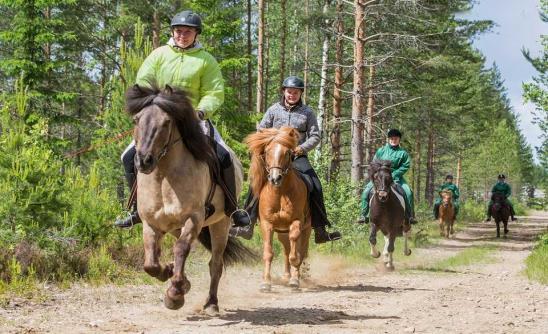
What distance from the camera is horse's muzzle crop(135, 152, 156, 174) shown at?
628cm

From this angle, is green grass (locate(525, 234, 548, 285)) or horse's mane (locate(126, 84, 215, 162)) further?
green grass (locate(525, 234, 548, 285))

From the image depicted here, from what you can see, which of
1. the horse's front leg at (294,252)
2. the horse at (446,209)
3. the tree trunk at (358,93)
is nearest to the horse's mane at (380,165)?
the horse's front leg at (294,252)

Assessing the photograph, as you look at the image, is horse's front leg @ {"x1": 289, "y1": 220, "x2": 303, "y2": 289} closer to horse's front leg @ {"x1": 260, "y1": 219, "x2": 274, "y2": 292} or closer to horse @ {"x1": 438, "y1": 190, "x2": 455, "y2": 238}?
horse's front leg @ {"x1": 260, "y1": 219, "x2": 274, "y2": 292}

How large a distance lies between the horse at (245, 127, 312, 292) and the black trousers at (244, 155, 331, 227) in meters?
0.23

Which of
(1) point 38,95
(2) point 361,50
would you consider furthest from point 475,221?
(1) point 38,95

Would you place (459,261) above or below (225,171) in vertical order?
below

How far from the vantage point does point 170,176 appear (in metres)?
6.73

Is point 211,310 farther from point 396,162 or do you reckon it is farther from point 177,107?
point 396,162

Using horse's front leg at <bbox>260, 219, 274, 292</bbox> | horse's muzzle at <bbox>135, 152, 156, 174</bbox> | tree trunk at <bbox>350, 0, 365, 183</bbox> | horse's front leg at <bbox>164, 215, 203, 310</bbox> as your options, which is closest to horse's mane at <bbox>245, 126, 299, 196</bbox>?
horse's front leg at <bbox>260, 219, 274, 292</bbox>

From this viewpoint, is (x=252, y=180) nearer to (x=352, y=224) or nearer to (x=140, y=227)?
(x=140, y=227)

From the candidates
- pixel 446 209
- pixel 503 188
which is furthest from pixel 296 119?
pixel 503 188

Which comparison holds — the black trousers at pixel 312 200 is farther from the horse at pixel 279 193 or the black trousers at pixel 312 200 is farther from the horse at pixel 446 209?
the horse at pixel 446 209

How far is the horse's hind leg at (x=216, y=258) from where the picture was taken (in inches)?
Result: 302

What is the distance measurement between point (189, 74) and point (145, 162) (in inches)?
75.7
